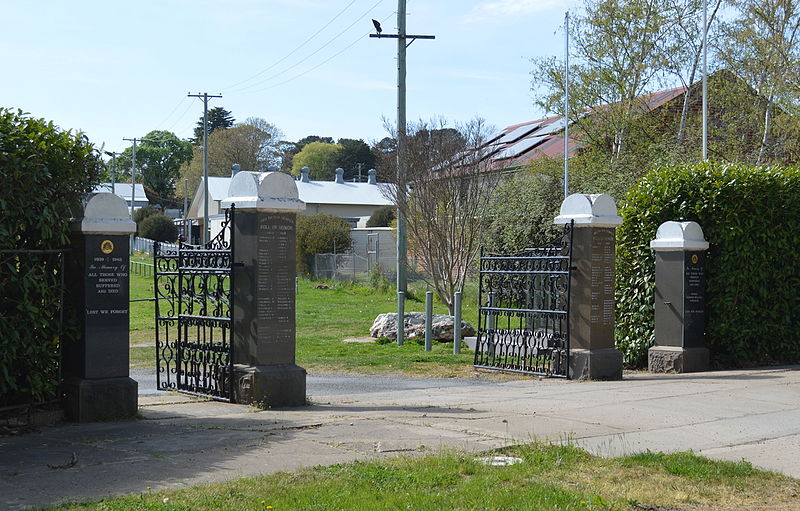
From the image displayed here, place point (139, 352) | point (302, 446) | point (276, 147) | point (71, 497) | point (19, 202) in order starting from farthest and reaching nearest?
1. point (276, 147)
2. point (139, 352)
3. point (19, 202)
4. point (302, 446)
5. point (71, 497)

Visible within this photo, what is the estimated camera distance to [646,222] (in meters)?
14.3

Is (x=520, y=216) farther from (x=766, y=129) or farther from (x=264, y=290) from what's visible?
(x=264, y=290)

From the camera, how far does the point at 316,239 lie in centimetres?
4141

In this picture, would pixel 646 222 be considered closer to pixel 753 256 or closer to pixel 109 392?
pixel 753 256

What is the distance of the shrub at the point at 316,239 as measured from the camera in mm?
41344

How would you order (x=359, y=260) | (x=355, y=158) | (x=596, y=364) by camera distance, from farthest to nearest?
(x=355, y=158), (x=359, y=260), (x=596, y=364)

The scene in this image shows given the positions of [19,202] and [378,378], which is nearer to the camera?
[19,202]

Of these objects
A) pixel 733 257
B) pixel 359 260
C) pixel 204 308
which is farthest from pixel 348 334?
pixel 359 260

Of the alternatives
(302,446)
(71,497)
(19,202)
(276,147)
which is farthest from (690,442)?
(276,147)

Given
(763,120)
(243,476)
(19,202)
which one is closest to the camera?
(243,476)

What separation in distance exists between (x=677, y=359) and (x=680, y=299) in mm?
894

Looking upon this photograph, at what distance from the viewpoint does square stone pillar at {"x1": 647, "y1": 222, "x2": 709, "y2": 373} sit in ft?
43.9

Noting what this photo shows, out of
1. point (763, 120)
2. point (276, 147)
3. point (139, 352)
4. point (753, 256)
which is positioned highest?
point (276, 147)

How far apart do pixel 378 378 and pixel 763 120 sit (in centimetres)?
2087
